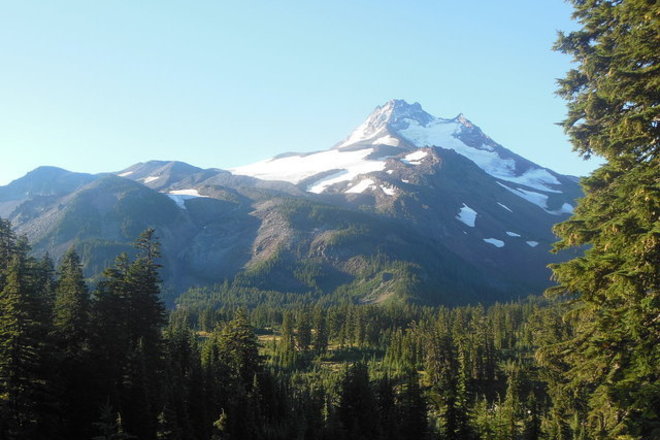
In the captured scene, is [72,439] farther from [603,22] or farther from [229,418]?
[603,22]

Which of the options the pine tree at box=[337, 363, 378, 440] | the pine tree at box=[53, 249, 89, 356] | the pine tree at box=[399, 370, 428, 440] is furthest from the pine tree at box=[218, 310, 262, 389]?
the pine tree at box=[399, 370, 428, 440]

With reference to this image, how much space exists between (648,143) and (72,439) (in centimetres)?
3574

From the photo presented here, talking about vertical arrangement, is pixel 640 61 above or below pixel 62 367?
above

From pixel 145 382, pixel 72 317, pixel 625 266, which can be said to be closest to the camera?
pixel 625 266

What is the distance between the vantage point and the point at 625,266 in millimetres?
13531

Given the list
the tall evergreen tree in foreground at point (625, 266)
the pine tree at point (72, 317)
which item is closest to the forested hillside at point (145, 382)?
the pine tree at point (72, 317)

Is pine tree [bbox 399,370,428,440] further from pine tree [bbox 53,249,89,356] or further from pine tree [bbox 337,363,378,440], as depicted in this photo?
pine tree [bbox 53,249,89,356]

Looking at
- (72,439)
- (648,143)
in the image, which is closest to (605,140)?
(648,143)

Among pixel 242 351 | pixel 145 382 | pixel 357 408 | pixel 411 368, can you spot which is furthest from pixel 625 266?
pixel 411 368

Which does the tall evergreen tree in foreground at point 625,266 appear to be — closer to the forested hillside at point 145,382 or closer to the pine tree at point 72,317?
the forested hillside at point 145,382

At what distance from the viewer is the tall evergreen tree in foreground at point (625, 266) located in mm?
13195

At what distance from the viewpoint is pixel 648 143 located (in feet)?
54.1

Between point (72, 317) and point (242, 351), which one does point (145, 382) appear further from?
point (242, 351)

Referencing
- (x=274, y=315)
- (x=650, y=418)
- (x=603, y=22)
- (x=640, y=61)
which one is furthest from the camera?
(x=274, y=315)
